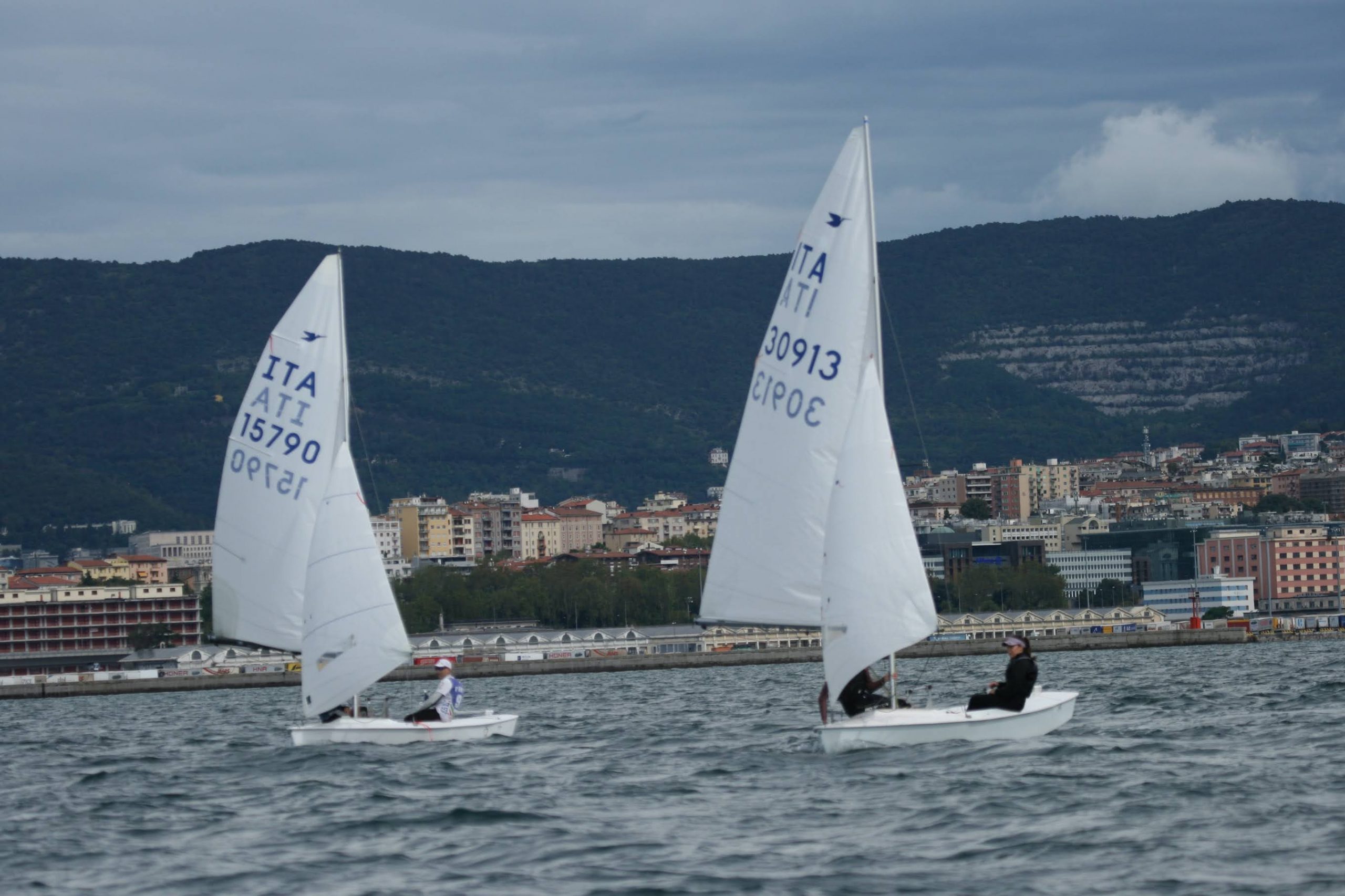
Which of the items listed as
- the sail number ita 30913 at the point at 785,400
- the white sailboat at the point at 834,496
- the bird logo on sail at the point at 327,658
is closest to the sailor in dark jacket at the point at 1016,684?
the white sailboat at the point at 834,496

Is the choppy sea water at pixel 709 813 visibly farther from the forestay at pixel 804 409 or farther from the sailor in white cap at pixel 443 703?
the forestay at pixel 804 409

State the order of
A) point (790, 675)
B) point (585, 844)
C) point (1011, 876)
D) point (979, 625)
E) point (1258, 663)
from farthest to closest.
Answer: point (979, 625)
point (790, 675)
point (1258, 663)
point (585, 844)
point (1011, 876)

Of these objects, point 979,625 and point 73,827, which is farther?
point 979,625

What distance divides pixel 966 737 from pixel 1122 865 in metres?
6.61

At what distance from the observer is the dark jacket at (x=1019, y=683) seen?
22359 millimetres

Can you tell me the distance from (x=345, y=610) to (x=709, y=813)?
903 cm

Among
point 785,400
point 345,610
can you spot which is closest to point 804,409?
point 785,400

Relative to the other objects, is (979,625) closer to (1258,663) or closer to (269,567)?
(1258,663)

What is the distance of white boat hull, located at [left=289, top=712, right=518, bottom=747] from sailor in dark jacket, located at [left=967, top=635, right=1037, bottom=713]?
6792mm

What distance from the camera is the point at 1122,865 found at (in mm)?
15688

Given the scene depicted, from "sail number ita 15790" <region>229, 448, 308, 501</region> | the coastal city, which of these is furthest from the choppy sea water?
the coastal city

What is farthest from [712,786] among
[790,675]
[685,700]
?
[790,675]

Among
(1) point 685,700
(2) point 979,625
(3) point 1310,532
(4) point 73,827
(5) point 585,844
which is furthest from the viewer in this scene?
(3) point 1310,532

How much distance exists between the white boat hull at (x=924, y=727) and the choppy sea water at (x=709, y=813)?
18 cm
